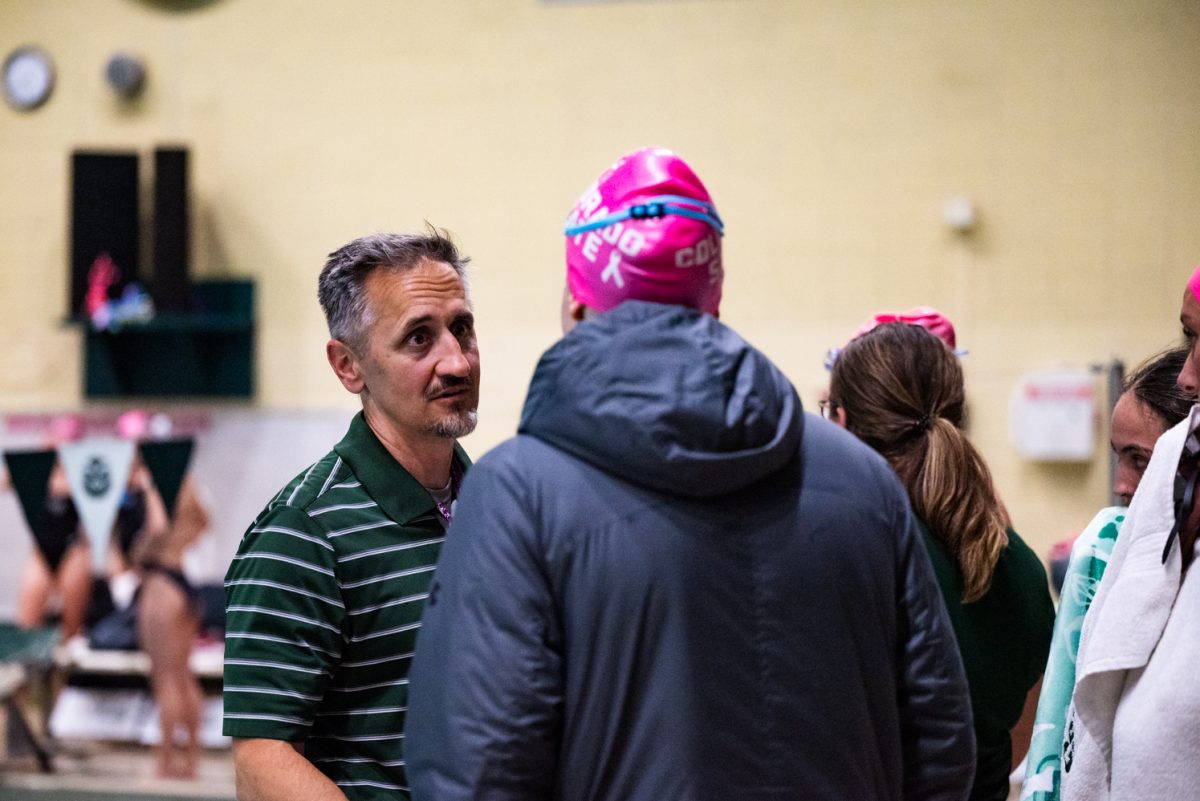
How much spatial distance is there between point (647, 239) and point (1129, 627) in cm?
70

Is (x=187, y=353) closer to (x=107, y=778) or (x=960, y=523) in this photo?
(x=107, y=778)

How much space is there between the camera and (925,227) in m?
5.42

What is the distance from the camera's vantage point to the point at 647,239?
1231 millimetres

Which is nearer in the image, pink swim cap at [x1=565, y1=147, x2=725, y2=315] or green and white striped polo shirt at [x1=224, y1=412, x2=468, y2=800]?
pink swim cap at [x1=565, y1=147, x2=725, y2=315]

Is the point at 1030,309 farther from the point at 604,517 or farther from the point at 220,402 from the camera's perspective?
the point at 604,517

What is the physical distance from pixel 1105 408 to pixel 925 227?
109 cm

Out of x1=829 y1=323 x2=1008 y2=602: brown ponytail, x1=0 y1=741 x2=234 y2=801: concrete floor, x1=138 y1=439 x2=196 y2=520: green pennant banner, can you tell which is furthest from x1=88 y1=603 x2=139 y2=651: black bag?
x1=829 y1=323 x2=1008 y2=602: brown ponytail

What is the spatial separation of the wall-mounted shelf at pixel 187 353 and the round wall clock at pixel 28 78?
1265mm

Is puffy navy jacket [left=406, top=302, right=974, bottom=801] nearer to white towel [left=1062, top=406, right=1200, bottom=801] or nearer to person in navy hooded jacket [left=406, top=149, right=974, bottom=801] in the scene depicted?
person in navy hooded jacket [left=406, top=149, right=974, bottom=801]

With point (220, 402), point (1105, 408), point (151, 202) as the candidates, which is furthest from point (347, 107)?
point (1105, 408)

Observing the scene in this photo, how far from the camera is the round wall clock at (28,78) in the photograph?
629cm

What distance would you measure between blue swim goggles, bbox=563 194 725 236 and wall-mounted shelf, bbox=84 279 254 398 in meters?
5.01

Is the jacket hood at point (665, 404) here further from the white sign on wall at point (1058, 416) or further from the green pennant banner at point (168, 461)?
the green pennant banner at point (168, 461)

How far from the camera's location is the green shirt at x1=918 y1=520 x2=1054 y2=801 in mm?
1762
